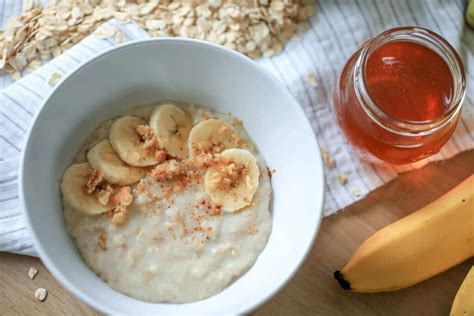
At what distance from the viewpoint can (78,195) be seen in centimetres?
100

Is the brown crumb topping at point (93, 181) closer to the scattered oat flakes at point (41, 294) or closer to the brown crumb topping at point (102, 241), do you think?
the brown crumb topping at point (102, 241)

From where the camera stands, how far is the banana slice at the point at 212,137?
1.04 meters

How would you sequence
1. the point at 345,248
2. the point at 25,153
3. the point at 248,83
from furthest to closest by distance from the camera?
the point at 345,248 → the point at 248,83 → the point at 25,153

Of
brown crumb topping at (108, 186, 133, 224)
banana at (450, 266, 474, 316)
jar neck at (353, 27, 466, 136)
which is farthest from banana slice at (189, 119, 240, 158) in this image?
banana at (450, 266, 474, 316)

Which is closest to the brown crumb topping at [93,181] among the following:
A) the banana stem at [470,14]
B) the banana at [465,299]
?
the banana at [465,299]

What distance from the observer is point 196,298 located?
3.18ft

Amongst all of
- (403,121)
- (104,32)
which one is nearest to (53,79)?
(104,32)

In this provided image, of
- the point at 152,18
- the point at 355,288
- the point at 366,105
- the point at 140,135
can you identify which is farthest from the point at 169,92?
the point at 355,288

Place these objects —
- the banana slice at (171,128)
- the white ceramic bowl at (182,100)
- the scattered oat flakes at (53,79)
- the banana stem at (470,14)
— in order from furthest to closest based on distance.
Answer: the banana stem at (470,14) → the scattered oat flakes at (53,79) → the banana slice at (171,128) → the white ceramic bowl at (182,100)

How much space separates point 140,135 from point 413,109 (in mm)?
457

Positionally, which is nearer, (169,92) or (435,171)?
(169,92)

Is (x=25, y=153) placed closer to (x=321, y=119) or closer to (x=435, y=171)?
(x=321, y=119)

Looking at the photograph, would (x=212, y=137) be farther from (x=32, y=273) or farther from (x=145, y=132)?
(x=32, y=273)

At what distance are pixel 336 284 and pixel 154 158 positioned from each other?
1.26 feet
